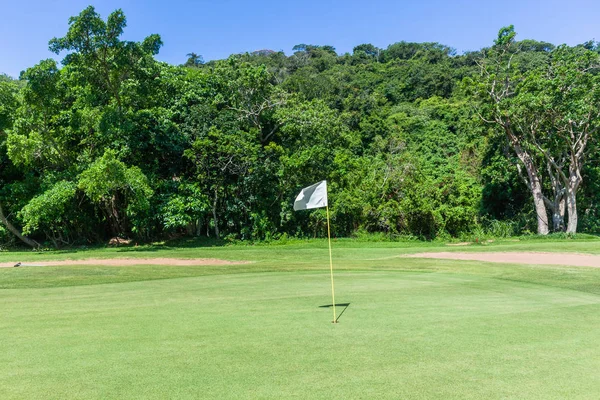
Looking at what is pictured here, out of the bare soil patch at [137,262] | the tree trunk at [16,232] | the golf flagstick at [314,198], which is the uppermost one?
the golf flagstick at [314,198]

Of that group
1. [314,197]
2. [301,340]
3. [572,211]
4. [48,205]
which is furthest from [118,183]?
[572,211]

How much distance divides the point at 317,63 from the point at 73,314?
294 feet

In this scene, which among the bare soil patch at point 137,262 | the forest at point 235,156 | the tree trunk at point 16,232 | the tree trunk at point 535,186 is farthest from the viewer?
the tree trunk at point 535,186

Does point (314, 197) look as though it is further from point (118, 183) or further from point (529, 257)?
point (118, 183)

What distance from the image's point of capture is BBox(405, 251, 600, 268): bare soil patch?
16.8 metres

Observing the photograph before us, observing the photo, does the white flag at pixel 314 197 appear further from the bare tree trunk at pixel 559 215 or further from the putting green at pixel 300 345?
the bare tree trunk at pixel 559 215

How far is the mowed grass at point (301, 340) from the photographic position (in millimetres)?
4633

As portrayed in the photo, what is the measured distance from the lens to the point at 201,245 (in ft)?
89.1

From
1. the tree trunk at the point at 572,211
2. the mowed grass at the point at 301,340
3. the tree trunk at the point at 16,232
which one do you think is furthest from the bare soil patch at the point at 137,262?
the tree trunk at the point at 572,211

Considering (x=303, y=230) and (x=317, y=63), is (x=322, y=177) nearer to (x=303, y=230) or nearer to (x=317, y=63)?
(x=303, y=230)

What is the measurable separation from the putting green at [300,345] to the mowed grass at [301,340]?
0.02m

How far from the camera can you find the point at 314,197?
344 inches

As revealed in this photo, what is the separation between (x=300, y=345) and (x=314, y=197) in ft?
11.4

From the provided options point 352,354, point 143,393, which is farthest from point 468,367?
point 143,393
